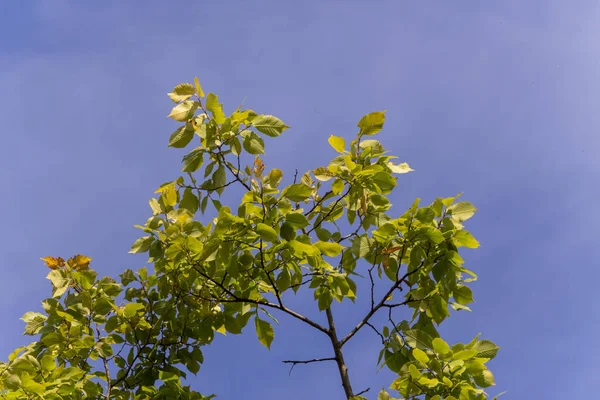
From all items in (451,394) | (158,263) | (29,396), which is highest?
(158,263)

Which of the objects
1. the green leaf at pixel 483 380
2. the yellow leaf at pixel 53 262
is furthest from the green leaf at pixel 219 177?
the green leaf at pixel 483 380

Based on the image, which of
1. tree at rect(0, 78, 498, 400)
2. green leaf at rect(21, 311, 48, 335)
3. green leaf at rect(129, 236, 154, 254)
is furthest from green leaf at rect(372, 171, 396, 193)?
green leaf at rect(21, 311, 48, 335)

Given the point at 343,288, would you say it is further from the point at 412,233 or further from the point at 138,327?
the point at 138,327

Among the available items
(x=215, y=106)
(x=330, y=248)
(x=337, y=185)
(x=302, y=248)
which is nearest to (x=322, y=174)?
(x=337, y=185)

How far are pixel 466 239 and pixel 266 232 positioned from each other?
50.0 inches

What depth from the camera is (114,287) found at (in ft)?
13.6

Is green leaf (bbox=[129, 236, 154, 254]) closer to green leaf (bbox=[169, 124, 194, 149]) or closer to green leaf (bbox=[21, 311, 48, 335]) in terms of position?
green leaf (bbox=[169, 124, 194, 149])

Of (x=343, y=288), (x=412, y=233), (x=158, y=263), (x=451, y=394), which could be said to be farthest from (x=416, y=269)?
(x=158, y=263)

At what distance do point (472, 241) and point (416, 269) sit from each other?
44 centimetres

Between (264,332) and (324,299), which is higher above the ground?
(324,299)

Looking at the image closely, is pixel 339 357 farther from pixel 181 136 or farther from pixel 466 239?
pixel 181 136

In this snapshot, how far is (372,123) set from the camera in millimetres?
3498

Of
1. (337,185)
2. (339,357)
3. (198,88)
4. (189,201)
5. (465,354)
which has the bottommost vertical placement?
(465,354)

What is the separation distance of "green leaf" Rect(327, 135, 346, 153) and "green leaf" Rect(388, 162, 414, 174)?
1.21 feet
